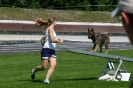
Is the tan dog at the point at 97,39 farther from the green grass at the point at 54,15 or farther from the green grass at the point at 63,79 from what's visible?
the green grass at the point at 54,15

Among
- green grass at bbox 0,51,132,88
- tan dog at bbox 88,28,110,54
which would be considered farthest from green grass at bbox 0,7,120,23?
green grass at bbox 0,51,132,88

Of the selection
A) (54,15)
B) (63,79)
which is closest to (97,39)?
A: (63,79)

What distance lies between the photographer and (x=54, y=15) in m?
52.8

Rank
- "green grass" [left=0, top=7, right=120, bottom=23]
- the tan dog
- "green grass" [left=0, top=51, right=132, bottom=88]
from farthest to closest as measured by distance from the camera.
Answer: "green grass" [left=0, top=7, right=120, bottom=23]
the tan dog
"green grass" [left=0, top=51, right=132, bottom=88]

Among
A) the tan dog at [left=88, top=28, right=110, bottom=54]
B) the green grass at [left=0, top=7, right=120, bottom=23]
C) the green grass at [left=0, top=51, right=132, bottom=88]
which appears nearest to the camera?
the green grass at [left=0, top=51, right=132, bottom=88]

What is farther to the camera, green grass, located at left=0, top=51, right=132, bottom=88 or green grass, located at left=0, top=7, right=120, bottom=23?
green grass, located at left=0, top=7, right=120, bottom=23

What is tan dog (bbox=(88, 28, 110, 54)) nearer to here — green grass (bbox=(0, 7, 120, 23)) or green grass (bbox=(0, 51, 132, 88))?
green grass (bbox=(0, 51, 132, 88))

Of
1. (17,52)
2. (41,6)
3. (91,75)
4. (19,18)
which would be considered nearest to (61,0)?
(41,6)

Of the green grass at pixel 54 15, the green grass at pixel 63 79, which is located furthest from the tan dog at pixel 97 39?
the green grass at pixel 54 15

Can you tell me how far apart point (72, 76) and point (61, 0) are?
4699cm

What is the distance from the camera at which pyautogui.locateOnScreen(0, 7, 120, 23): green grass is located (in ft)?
166

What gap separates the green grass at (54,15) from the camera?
50.5 m

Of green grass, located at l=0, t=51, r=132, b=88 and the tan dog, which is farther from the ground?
green grass, located at l=0, t=51, r=132, b=88

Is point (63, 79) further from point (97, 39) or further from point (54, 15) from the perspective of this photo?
point (54, 15)
